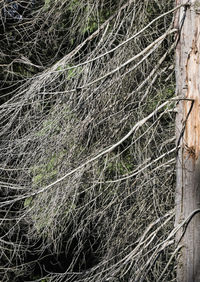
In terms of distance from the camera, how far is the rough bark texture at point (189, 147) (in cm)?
406

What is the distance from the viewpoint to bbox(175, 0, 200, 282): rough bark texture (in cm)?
406

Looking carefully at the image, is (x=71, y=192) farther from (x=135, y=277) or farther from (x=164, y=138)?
(x=164, y=138)

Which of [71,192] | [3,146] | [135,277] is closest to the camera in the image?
[135,277]

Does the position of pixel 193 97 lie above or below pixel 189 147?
above

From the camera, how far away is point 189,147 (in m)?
4.09

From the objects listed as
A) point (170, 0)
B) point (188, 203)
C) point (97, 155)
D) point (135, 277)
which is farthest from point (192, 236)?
point (170, 0)

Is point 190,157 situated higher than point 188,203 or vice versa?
point 190,157

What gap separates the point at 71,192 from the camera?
4.32m

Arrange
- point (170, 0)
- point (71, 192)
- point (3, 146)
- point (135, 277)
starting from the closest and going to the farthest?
point (135, 277) → point (71, 192) → point (3, 146) → point (170, 0)

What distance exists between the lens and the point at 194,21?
4.09 metres

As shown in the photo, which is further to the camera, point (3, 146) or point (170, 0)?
point (170, 0)

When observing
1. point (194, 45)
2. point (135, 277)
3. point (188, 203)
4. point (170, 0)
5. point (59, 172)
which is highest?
point (170, 0)

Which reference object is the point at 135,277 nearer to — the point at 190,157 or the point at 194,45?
the point at 190,157

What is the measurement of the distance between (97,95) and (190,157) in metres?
1.01
